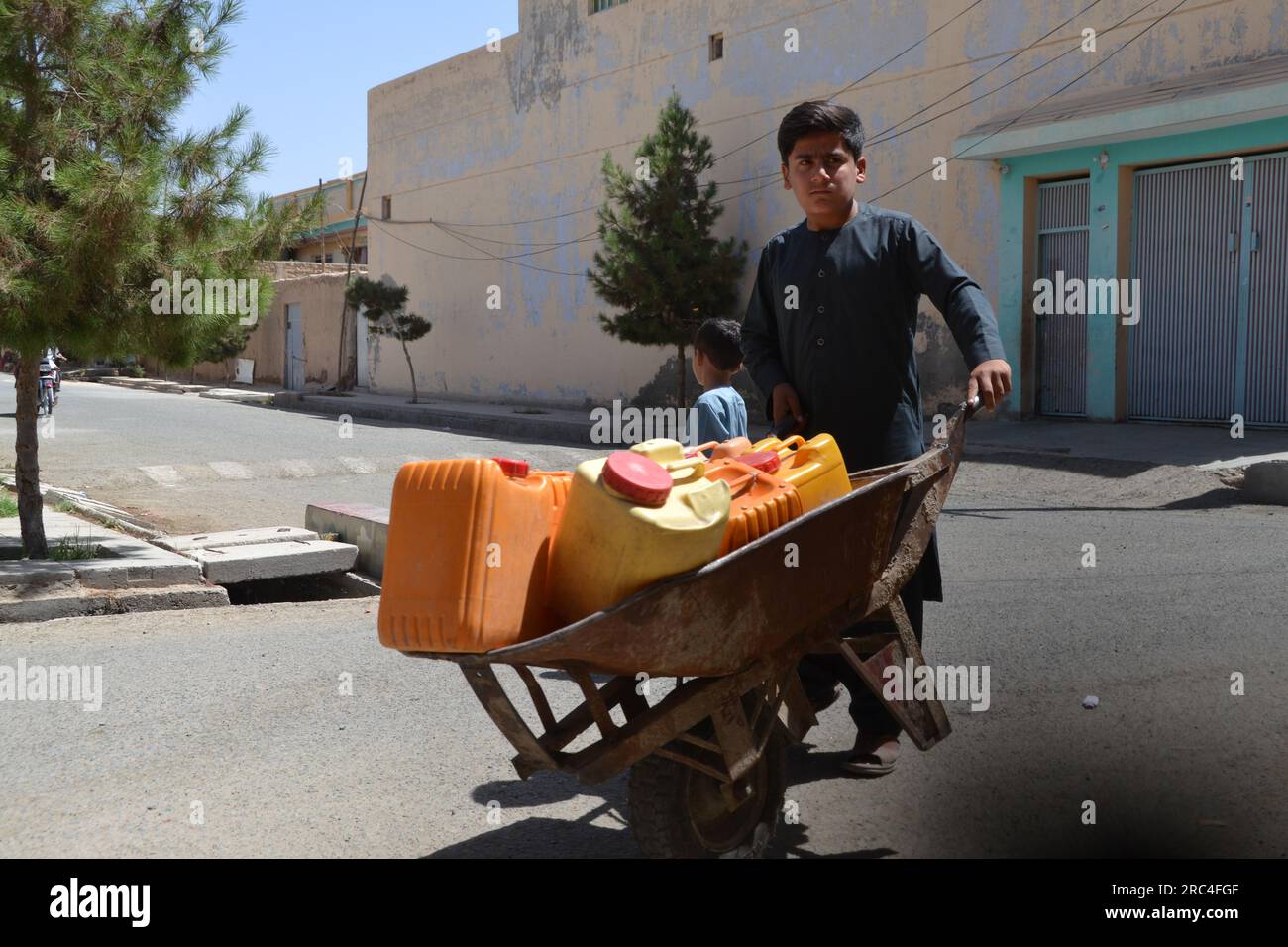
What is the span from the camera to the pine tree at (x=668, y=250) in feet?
62.5

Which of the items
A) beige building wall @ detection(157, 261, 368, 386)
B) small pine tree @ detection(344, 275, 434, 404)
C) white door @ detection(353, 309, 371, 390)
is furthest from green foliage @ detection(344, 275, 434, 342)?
beige building wall @ detection(157, 261, 368, 386)

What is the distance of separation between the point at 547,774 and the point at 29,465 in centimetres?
498

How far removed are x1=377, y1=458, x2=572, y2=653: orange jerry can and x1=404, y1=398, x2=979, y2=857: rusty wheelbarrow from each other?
0.07 m

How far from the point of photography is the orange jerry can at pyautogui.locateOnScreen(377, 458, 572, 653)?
2420 millimetres

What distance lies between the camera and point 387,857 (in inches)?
124

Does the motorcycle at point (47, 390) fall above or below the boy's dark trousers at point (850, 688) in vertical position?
→ above

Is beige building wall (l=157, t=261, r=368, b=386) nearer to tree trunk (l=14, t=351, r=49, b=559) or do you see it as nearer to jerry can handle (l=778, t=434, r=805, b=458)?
tree trunk (l=14, t=351, r=49, b=559)

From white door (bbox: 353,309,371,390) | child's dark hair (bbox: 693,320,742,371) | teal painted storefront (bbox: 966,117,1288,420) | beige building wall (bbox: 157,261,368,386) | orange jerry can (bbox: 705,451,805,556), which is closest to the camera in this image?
orange jerry can (bbox: 705,451,805,556)

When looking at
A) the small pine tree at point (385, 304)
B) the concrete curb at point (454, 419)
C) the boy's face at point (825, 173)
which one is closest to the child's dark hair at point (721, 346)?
the boy's face at point (825, 173)

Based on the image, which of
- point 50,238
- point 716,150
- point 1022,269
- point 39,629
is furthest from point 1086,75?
point 39,629

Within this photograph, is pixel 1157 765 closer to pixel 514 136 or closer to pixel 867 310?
pixel 867 310

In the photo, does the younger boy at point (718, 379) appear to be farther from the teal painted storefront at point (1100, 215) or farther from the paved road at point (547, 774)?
the teal painted storefront at point (1100, 215)

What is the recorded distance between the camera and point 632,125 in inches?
905

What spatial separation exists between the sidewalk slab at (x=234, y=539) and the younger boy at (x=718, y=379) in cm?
384
